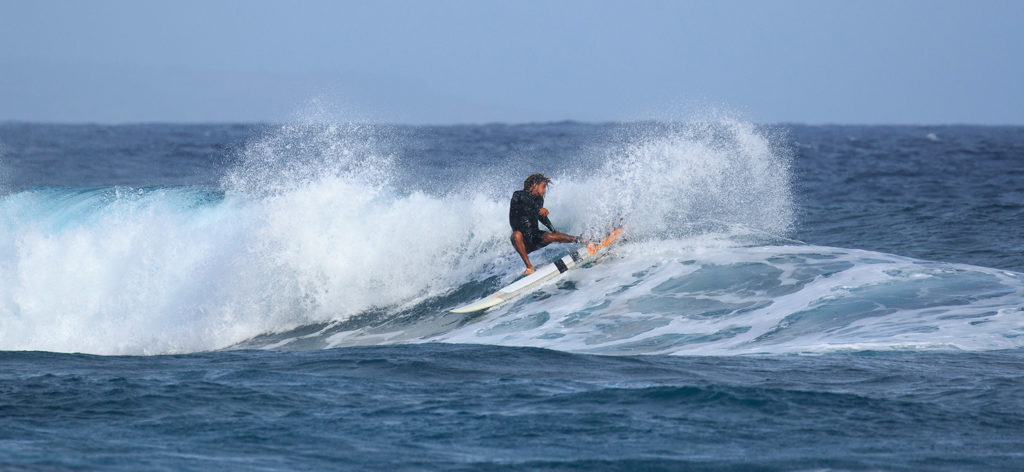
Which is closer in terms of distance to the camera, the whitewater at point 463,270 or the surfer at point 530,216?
the whitewater at point 463,270

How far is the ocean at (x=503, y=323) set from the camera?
6125 mm

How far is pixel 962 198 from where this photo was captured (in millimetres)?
22891

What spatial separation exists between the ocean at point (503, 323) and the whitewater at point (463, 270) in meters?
0.05

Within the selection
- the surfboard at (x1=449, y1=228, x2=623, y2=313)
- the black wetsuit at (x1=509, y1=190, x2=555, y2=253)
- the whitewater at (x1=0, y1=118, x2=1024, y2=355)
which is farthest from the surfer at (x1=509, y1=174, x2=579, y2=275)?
the whitewater at (x1=0, y1=118, x2=1024, y2=355)

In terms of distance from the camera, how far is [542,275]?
13.0 metres

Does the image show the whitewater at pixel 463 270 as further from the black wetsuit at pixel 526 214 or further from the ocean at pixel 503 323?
the black wetsuit at pixel 526 214

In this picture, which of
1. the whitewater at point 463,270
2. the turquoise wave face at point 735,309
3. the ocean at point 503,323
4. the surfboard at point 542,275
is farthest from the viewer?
the surfboard at point 542,275

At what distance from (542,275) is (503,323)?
1.50m

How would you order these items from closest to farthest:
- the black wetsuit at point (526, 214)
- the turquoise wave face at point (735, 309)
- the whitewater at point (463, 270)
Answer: the turquoise wave face at point (735, 309), the whitewater at point (463, 270), the black wetsuit at point (526, 214)

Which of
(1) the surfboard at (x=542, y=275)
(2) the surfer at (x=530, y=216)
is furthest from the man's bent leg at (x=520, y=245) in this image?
(1) the surfboard at (x=542, y=275)

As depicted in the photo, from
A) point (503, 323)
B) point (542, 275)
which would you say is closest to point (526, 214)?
point (542, 275)

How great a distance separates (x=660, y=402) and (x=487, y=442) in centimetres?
142

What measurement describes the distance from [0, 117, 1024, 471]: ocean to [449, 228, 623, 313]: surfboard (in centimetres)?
15

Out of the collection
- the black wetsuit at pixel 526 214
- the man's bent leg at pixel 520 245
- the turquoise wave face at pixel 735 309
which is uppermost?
the black wetsuit at pixel 526 214
